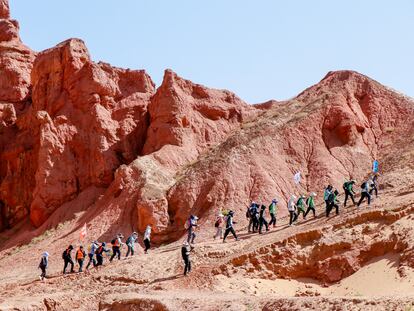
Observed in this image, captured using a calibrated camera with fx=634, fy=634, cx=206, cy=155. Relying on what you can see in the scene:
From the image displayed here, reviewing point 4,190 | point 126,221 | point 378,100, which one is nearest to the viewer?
point 126,221

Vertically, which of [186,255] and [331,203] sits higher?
[331,203]

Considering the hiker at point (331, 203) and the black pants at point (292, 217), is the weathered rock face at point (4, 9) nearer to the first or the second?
the black pants at point (292, 217)

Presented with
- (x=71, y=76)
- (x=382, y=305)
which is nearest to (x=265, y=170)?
(x=71, y=76)

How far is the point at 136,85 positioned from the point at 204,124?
6.88 m

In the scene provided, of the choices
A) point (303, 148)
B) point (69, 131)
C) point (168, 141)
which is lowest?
point (303, 148)

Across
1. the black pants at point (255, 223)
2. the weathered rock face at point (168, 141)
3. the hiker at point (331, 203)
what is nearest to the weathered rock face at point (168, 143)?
the weathered rock face at point (168, 141)

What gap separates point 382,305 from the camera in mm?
13078

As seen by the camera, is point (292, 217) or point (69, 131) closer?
point (292, 217)

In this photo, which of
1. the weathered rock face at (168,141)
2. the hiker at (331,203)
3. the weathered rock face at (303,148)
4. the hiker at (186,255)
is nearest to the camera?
the hiker at (186,255)

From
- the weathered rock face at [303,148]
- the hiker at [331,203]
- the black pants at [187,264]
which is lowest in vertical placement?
the black pants at [187,264]

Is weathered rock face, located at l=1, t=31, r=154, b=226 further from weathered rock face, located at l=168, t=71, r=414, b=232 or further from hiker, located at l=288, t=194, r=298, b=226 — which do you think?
hiker, located at l=288, t=194, r=298, b=226

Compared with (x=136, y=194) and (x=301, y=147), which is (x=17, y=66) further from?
(x=301, y=147)

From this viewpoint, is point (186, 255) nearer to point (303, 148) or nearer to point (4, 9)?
point (303, 148)

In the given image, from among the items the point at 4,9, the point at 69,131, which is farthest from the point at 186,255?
the point at 4,9
